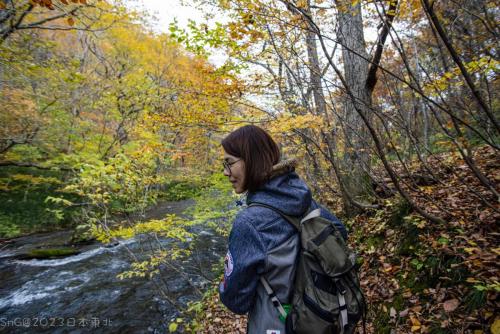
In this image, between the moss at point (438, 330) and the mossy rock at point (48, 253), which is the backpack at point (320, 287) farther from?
the mossy rock at point (48, 253)

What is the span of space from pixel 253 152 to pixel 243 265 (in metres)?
0.71

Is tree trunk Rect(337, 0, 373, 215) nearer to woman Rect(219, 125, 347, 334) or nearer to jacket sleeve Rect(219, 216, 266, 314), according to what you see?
woman Rect(219, 125, 347, 334)

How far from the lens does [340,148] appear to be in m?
7.19

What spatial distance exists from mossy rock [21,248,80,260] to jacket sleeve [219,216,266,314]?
429 inches

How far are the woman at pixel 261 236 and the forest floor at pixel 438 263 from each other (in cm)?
191

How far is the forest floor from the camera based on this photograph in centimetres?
234

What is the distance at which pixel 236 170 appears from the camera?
5.80 feet

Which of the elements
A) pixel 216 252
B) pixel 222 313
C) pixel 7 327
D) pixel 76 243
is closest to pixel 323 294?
pixel 222 313

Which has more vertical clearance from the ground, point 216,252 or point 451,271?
point 451,271

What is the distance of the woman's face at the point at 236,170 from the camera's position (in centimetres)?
175

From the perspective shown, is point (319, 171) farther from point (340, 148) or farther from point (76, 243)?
point (76, 243)

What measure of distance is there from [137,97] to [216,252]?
33.7 ft

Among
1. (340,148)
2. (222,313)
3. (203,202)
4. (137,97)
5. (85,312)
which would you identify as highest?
(137,97)

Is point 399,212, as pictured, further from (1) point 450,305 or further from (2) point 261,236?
(2) point 261,236
